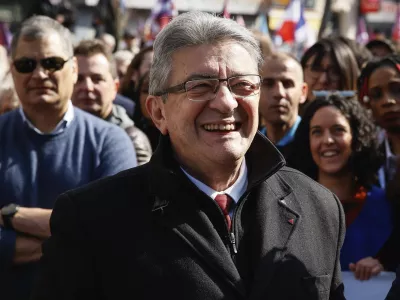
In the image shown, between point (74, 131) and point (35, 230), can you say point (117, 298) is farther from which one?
point (74, 131)

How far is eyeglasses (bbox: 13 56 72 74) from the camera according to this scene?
→ 4047 millimetres

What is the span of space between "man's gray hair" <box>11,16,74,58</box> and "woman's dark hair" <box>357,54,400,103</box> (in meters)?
2.05

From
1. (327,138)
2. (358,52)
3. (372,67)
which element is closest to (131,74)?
(358,52)

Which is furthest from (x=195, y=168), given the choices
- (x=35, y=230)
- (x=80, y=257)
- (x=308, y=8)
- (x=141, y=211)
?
(x=308, y=8)

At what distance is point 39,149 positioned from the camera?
3773 mm

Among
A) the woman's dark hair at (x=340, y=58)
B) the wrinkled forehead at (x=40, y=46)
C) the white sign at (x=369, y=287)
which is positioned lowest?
the white sign at (x=369, y=287)

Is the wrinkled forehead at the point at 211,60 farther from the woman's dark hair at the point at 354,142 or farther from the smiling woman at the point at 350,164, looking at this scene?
the woman's dark hair at the point at 354,142

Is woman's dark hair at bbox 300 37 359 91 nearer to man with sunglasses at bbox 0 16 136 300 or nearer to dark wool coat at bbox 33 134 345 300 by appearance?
man with sunglasses at bbox 0 16 136 300

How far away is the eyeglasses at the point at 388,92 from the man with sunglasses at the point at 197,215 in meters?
2.34

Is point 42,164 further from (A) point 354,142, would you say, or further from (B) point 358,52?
(B) point 358,52

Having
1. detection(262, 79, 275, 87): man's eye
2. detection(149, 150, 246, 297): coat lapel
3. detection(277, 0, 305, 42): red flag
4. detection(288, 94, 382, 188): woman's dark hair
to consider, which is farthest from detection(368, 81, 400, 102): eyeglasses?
detection(277, 0, 305, 42): red flag

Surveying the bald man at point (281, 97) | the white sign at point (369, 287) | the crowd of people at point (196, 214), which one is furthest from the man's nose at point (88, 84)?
the white sign at point (369, 287)

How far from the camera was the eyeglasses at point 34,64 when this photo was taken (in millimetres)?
4047

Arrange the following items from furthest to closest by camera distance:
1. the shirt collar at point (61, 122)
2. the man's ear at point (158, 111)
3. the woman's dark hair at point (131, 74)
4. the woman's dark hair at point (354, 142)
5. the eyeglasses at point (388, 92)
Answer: the woman's dark hair at point (131, 74) < the eyeglasses at point (388, 92) < the woman's dark hair at point (354, 142) < the shirt collar at point (61, 122) < the man's ear at point (158, 111)
